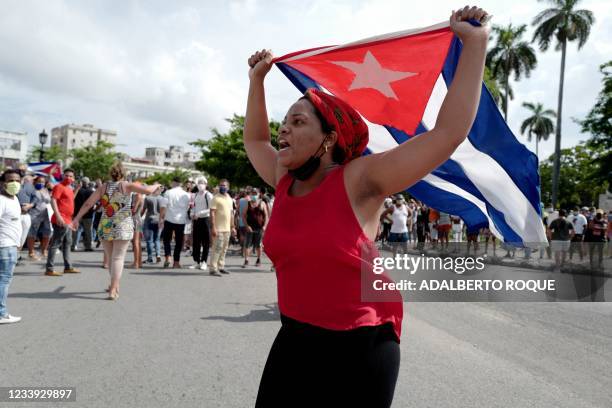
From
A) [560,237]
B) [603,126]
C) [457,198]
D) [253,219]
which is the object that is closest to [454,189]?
[457,198]

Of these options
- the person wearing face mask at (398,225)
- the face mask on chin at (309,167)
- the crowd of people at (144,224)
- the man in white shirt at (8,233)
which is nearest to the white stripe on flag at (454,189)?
the crowd of people at (144,224)

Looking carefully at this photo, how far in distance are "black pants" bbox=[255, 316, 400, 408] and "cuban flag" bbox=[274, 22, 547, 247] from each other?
155 cm

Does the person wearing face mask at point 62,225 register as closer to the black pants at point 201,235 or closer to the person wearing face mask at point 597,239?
the black pants at point 201,235

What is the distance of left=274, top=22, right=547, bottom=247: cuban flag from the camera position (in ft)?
8.97

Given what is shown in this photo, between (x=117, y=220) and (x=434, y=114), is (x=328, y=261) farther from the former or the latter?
(x=117, y=220)

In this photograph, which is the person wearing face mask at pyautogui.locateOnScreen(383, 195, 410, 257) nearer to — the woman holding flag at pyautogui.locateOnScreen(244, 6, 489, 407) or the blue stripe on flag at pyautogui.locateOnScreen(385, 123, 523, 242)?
the blue stripe on flag at pyautogui.locateOnScreen(385, 123, 523, 242)

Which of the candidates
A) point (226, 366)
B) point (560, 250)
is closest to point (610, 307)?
point (560, 250)

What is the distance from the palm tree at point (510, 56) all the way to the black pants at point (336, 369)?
41414 millimetres

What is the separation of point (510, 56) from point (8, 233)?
4124 cm

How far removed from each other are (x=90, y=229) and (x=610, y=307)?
1262 centimetres

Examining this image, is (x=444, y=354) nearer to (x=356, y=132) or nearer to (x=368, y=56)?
(x=368, y=56)

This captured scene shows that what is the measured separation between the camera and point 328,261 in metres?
1.61

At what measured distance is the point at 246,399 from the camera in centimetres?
351

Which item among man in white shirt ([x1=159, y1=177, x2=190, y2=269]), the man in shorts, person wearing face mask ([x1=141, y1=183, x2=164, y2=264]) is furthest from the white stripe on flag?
the man in shorts
